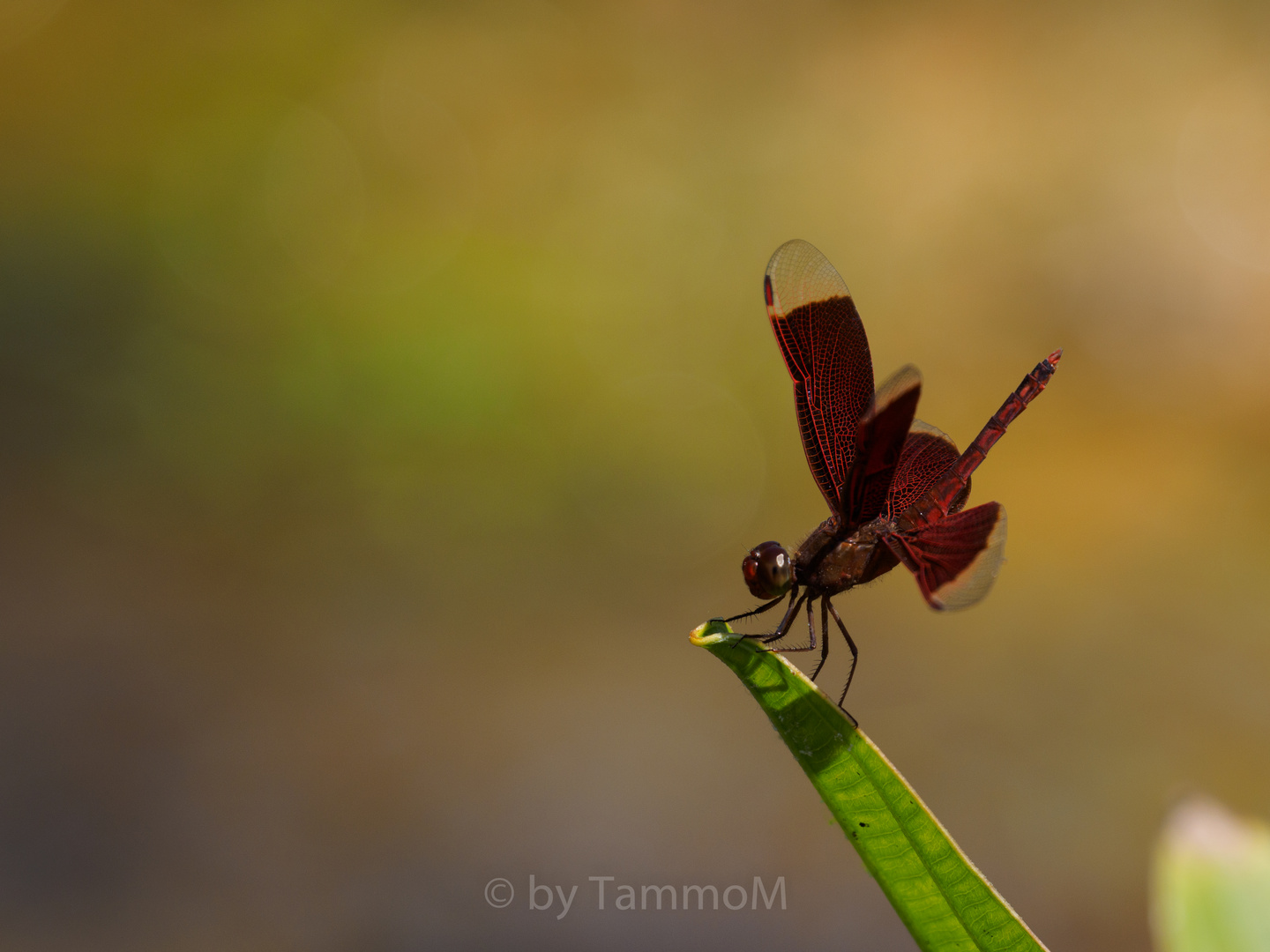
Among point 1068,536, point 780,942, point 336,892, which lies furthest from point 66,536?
point 1068,536

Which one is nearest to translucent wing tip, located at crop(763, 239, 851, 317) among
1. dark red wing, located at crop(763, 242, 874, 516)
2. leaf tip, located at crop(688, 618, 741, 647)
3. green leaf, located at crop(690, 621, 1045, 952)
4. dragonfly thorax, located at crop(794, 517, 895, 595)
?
dark red wing, located at crop(763, 242, 874, 516)

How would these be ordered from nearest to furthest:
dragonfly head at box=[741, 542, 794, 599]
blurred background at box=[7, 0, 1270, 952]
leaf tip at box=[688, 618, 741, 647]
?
1. leaf tip at box=[688, 618, 741, 647]
2. dragonfly head at box=[741, 542, 794, 599]
3. blurred background at box=[7, 0, 1270, 952]

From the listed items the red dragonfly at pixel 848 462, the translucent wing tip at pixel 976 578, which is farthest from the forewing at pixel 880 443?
the translucent wing tip at pixel 976 578

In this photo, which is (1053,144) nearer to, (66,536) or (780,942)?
(780,942)

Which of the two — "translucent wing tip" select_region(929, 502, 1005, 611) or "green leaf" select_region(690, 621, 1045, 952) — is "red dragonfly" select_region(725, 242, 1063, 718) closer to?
"translucent wing tip" select_region(929, 502, 1005, 611)

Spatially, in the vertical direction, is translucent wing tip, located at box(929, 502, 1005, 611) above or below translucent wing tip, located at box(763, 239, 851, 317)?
below

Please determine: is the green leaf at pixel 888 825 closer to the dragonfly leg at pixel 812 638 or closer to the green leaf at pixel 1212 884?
the green leaf at pixel 1212 884

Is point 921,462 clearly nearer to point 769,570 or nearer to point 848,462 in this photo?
point 848,462
